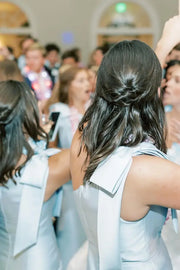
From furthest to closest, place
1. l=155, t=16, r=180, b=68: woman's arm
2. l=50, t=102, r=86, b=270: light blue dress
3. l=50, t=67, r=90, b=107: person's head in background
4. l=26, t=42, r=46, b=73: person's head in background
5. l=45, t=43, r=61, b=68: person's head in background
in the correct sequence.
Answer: l=45, t=43, r=61, b=68: person's head in background < l=26, t=42, r=46, b=73: person's head in background < l=50, t=67, r=90, b=107: person's head in background < l=50, t=102, r=86, b=270: light blue dress < l=155, t=16, r=180, b=68: woman's arm

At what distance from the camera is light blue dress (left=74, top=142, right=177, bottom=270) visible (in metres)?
1.31

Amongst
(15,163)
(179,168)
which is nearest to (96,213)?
(179,168)

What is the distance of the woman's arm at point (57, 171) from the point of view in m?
1.87

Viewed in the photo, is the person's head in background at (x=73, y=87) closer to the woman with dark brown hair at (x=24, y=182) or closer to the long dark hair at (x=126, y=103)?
the woman with dark brown hair at (x=24, y=182)

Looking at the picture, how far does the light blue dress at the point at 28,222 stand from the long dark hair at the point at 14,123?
0.19 feet

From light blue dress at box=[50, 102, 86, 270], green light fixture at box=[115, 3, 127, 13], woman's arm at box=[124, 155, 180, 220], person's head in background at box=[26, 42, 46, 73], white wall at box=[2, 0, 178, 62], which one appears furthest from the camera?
green light fixture at box=[115, 3, 127, 13]

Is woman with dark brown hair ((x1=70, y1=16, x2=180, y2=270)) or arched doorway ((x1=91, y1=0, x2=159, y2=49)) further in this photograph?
arched doorway ((x1=91, y1=0, x2=159, y2=49))

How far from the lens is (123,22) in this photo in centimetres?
1008

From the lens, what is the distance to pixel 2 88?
Answer: 6.19 ft

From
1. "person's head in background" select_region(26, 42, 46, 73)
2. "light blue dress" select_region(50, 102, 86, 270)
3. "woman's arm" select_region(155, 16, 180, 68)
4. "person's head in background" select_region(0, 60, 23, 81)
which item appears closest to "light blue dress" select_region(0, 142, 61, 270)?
"woman's arm" select_region(155, 16, 180, 68)

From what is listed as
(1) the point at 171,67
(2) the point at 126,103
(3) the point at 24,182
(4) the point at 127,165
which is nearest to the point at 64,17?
(1) the point at 171,67

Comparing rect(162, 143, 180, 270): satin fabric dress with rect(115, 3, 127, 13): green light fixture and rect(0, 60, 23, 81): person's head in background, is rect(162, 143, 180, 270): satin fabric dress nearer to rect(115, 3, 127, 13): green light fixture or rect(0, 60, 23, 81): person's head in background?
rect(0, 60, 23, 81): person's head in background

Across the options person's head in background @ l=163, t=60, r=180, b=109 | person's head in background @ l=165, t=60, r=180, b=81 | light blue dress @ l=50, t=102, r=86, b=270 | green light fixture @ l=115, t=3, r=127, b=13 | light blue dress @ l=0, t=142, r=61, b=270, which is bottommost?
light blue dress @ l=50, t=102, r=86, b=270

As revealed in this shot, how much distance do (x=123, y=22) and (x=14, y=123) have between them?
8668 mm
